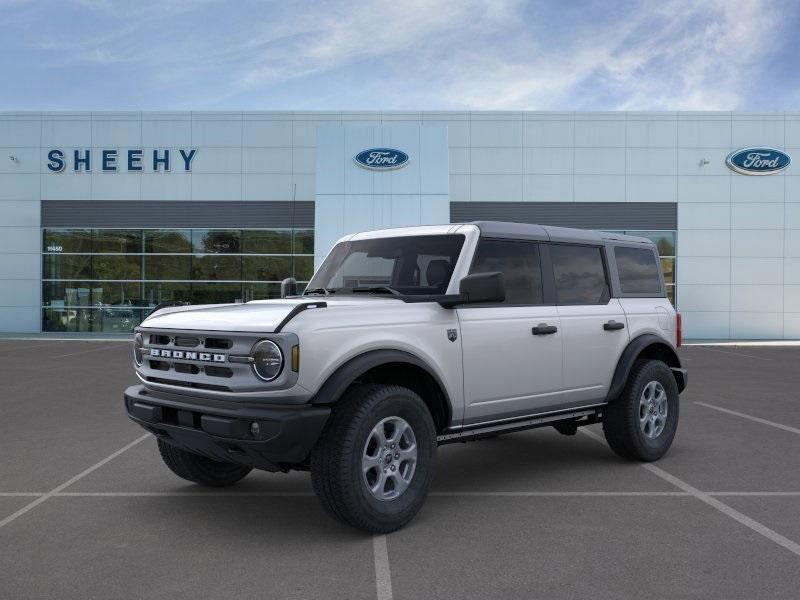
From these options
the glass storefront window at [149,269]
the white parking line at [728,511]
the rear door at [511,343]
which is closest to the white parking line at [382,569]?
the rear door at [511,343]

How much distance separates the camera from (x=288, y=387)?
4.01 meters

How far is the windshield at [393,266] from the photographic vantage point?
16.9 feet

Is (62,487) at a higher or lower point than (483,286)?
lower

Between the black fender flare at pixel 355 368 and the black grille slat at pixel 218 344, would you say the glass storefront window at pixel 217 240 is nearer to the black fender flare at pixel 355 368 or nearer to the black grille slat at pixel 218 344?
the black grille slat at pixel 218 344

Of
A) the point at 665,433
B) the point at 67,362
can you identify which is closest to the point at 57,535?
the point at 665,433

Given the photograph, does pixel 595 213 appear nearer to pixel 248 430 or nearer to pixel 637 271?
pixel 637 271

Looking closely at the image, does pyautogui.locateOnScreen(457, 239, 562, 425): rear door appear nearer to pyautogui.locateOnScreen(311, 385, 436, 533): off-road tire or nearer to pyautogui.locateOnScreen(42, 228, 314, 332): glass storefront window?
pyautogui.locateOnScreen(311, 385, 436, 533): off-road tire

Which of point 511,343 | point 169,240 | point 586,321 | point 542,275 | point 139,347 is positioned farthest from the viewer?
point 169,240

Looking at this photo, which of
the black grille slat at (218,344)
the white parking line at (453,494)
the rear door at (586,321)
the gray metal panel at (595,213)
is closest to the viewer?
the black grille slat at (218,344)

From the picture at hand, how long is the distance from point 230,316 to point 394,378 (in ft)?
3.79

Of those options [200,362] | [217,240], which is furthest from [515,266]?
[217,240]

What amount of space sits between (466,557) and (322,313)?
1.60m

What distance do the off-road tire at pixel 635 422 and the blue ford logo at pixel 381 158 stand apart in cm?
1894

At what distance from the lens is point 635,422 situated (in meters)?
6.02
